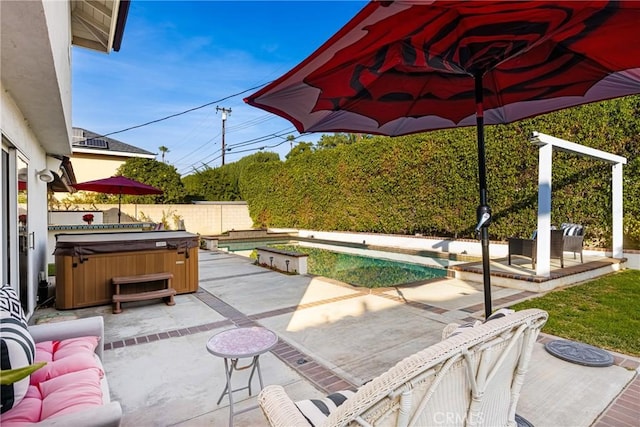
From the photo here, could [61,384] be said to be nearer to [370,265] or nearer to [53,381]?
[53,381]

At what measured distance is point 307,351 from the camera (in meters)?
3.88

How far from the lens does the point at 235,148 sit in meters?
33.4

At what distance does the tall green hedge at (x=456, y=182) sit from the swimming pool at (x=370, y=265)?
182 centimetres

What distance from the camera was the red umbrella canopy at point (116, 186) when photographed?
34.8ft

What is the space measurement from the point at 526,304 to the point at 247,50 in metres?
17.1

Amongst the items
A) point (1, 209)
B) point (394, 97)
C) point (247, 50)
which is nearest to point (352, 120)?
point (394, 97)

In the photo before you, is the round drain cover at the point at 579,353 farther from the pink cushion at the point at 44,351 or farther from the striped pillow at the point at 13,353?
the pink cushion at the point at 44,351

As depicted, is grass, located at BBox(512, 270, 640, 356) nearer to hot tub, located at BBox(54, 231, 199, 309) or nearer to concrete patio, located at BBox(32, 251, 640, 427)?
concrete patio, located at BBox(32, 251, 640, 427)

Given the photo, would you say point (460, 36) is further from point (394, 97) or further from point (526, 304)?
point (526, 304)

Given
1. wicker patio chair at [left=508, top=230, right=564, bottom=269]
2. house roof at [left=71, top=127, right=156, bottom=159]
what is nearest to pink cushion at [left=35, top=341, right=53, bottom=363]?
wicker patio chair at [left=508, top=230, right=564, bottom=269]

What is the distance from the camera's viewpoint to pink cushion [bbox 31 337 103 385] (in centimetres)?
227

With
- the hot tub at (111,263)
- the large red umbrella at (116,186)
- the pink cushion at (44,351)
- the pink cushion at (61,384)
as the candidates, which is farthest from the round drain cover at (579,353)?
the large red umbrella at (116,186)

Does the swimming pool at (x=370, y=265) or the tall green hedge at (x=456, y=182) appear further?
the swimming pool at (x=370, y=265)

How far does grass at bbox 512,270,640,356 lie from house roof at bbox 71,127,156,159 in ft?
83.3
